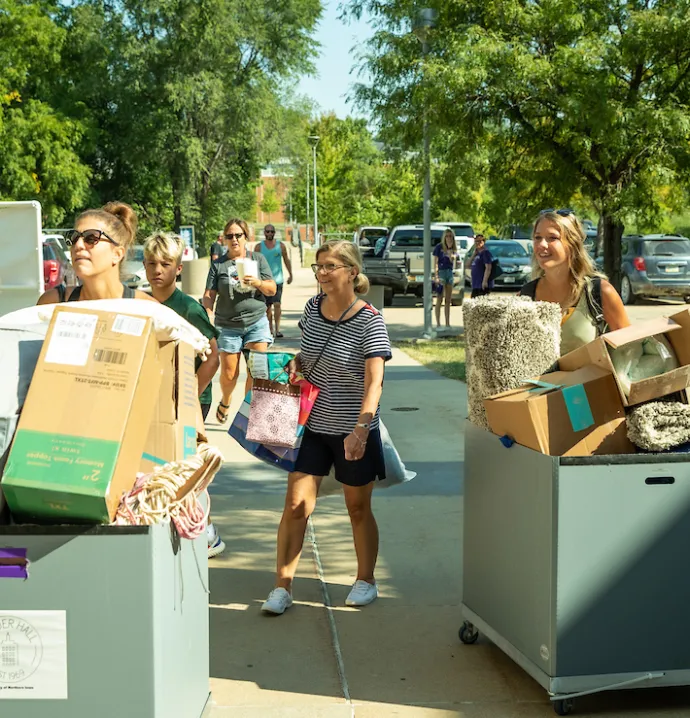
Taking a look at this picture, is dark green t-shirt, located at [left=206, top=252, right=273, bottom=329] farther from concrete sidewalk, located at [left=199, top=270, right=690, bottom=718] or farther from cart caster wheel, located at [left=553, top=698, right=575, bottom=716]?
cart caster wheel, located at [left=553, top=698, right=575, bottom=716]

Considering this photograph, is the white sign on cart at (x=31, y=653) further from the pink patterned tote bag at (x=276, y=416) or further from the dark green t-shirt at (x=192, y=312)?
the dark green t-shirt at (x=192, y=312)

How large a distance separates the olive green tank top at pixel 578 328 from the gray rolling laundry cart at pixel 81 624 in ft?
7.58

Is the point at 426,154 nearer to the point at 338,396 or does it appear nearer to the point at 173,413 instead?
the point at 338,396

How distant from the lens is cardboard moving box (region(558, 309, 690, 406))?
3982 millimetres

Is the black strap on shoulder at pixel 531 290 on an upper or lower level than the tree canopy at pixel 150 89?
lower

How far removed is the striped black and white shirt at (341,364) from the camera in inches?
202

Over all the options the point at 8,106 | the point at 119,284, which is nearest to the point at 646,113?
the point at 119,284

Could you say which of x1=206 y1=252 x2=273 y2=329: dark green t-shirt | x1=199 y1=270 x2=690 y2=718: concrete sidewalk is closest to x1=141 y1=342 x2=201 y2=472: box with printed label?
x1=199 y1=270 x2=690 y2=718: concrete sidewalk

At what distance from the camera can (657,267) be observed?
2497cm

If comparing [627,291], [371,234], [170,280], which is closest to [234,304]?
[170,280]

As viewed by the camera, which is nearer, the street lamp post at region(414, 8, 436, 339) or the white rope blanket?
the white rope blanket

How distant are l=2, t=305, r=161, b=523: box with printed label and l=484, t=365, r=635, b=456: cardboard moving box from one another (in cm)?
151

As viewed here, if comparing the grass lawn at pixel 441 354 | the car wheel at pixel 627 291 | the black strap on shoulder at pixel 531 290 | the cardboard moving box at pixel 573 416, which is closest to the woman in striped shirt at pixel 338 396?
the black strap on shoulder at pixel 531 290

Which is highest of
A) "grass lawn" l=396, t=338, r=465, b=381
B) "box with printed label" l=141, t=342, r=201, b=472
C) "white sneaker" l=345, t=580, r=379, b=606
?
"box with printed label" l=141, t=342, r=201, b=472
